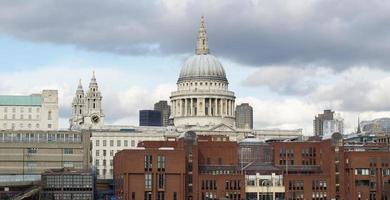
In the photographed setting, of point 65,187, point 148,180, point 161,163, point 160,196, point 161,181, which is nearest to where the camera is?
point 160,196

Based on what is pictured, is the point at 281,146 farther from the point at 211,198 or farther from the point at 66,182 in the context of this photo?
the point at 66,182

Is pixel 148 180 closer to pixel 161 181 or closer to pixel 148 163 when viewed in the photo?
pixel 161 181

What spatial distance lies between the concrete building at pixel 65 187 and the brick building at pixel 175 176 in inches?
244

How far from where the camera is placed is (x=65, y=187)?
17462 cm

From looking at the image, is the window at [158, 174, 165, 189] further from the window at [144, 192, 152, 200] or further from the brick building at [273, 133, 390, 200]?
the brick building at [273, 133, 390, 200]

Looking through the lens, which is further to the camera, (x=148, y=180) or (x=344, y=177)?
(x=344, y=177)

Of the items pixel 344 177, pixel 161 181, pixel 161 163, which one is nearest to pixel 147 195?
pixel 161 181

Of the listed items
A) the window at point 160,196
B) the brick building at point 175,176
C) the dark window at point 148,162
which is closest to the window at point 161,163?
the brick building at point 175,176

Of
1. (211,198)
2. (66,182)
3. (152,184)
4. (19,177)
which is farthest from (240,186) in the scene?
(19,177)

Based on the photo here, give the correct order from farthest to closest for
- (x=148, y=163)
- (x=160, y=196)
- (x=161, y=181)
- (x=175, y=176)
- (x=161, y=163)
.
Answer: (x=161, y=163) → (x=175, y=176) → (x=161, y=181) → (x=148, y=163) → (x=160, y=196)

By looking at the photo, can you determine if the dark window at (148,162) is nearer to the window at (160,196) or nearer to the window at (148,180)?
the window at (148,180)

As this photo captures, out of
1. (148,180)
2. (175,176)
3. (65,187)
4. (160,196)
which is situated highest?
(175,176)

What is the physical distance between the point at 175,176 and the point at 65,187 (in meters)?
20.0

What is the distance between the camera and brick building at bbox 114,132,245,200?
557ft
